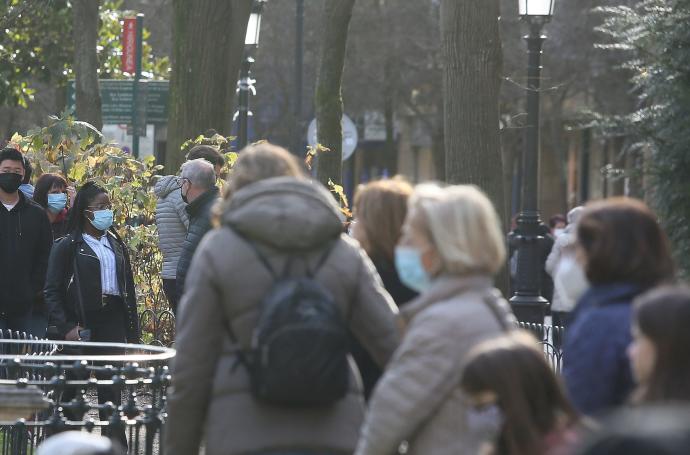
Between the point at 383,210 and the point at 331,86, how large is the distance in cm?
→ 1370

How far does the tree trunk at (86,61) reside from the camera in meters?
20.3

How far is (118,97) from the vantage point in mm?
20562

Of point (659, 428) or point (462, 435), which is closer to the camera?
point (659, 428)

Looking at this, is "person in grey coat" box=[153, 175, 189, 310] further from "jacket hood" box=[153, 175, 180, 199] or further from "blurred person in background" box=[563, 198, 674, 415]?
"blurred person in background" box=[563, 198, 674, 415]

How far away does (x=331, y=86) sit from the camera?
1922cm

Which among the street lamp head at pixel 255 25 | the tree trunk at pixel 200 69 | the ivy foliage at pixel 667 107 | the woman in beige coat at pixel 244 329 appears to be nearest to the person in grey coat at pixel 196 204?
the woman in beige coat at pixel 244 329

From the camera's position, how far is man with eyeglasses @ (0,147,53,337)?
34.7 ft

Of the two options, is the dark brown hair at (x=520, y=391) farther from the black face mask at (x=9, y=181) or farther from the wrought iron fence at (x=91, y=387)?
the black face mask at (x=9, y=181)

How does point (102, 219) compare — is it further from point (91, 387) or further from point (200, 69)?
point (200, 69)

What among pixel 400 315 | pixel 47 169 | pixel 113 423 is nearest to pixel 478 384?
pixel 400 315

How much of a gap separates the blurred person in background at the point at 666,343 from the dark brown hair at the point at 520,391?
20 centimetres

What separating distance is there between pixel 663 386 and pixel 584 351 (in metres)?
0.83

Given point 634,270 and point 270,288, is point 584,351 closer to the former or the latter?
point 634,270

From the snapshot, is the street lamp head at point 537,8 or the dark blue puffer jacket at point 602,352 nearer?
the dark blue puffer jacket at point 602,352
